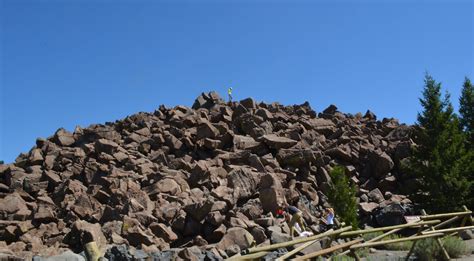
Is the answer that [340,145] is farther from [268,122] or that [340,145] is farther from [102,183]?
[102,183]

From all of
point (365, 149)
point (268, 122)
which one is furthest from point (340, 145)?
point (268, 122)

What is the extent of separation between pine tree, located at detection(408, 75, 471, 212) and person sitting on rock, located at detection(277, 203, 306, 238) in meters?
7.04

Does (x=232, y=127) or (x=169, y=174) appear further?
(x=232, y=127)

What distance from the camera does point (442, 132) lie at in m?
23.7

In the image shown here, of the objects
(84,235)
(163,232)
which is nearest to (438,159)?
(163,232)

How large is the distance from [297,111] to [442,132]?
470 inches

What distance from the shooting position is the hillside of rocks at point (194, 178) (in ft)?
59.6

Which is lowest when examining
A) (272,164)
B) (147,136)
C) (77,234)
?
(77,234)

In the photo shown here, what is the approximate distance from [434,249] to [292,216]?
6.61m

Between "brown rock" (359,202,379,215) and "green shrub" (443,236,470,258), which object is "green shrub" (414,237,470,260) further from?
"brown rock" (359,202,379,215)

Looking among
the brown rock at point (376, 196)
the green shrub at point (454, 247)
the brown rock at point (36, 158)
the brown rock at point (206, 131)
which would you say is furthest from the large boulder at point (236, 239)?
the brown rock at point (36, 158)

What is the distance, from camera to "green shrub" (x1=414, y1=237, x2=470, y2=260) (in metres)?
11.2

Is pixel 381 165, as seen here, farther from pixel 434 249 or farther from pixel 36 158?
pixel 36 158

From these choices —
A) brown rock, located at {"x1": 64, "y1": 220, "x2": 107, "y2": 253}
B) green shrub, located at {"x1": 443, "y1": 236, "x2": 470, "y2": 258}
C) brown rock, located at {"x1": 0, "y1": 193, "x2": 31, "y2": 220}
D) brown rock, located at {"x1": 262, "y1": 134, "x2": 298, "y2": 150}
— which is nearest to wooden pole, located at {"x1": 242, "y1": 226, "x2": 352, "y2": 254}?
green shrub, located at {"x1": 443, "y1": 236, "x2": 470, "y2": 258}
